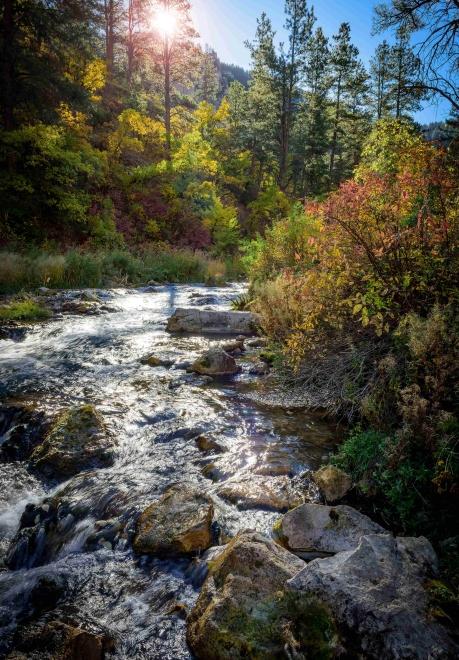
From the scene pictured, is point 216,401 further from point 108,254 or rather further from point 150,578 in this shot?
point 108,254

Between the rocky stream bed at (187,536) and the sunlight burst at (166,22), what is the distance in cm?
2741

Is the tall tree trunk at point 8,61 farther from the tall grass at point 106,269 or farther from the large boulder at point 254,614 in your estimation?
the large boulder at point 254,614

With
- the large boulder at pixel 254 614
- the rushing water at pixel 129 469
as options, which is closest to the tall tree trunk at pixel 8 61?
the rushing water at pixel 129 469

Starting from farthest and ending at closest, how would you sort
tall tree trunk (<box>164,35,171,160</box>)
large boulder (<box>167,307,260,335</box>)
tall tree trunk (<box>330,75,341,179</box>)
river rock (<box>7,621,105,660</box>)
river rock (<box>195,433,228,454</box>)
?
tall tree trunk (<box>330,75,341,179</box>) < tall tree trunk (<box>164,35,171,160</box>) < large boulder (<box>167,307,260,335</box>) < river rock (<box>195,433,228,454</box>) < river rock (<box>7,621,105,660</box>)

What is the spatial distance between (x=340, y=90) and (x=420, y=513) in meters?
38.7

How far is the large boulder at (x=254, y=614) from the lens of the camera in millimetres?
1800

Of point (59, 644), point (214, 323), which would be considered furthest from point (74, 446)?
point (214, 323)

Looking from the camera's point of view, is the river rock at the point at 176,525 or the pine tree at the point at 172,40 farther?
the pine tree at the point at 172,40

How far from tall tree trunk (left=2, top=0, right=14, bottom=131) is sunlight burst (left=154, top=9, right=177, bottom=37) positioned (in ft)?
42.8

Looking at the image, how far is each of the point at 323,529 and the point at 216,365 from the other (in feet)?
12.4

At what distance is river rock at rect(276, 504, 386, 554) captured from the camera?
2568 millimetres

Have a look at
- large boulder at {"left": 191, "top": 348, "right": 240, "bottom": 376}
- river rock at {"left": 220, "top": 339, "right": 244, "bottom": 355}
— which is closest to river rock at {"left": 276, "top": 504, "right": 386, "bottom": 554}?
large boulder at {"left": 191, "top": 348, "right": 240, "bottom": 376}

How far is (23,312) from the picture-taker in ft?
29.3

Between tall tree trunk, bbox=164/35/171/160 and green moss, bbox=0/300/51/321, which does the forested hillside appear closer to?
green moss, bbox=0/300/51/321
